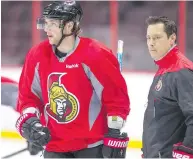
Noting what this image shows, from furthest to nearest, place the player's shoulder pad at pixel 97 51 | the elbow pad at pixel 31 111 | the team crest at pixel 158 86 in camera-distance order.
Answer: the elbow pad at pixel 31 111 < the player's shoulder pad at pixel 97 51 < the team crest at pixel 158 86

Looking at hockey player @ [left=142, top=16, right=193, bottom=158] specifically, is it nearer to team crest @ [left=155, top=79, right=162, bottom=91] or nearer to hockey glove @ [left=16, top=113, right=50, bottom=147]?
team crest @ [left=155, top=79, right=162, bottom=91]

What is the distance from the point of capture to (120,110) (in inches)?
92.5

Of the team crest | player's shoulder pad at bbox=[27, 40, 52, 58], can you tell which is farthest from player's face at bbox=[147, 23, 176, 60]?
player's shoulder pad at bbox=[27, 40, 52, 58]

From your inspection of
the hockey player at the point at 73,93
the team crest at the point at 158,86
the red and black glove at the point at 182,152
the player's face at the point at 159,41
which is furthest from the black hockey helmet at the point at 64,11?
the red and black glove at the point at 182,152

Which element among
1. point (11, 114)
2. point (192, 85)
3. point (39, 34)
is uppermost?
point (192, 85)

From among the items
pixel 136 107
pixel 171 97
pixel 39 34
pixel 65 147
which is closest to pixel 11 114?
pixel 39 34

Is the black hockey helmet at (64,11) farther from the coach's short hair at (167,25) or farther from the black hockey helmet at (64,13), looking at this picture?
the coach's short hair at (167,25)

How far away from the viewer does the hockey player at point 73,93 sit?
7.66ft

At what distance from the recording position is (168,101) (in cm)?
214

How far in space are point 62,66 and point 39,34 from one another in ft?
9.28

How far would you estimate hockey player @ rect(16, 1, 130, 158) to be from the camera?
2.34 metres

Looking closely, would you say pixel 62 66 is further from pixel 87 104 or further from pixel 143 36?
pixel 143 36

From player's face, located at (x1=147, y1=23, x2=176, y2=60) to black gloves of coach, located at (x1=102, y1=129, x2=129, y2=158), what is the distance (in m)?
0.35

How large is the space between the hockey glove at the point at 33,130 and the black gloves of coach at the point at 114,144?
24 cm
